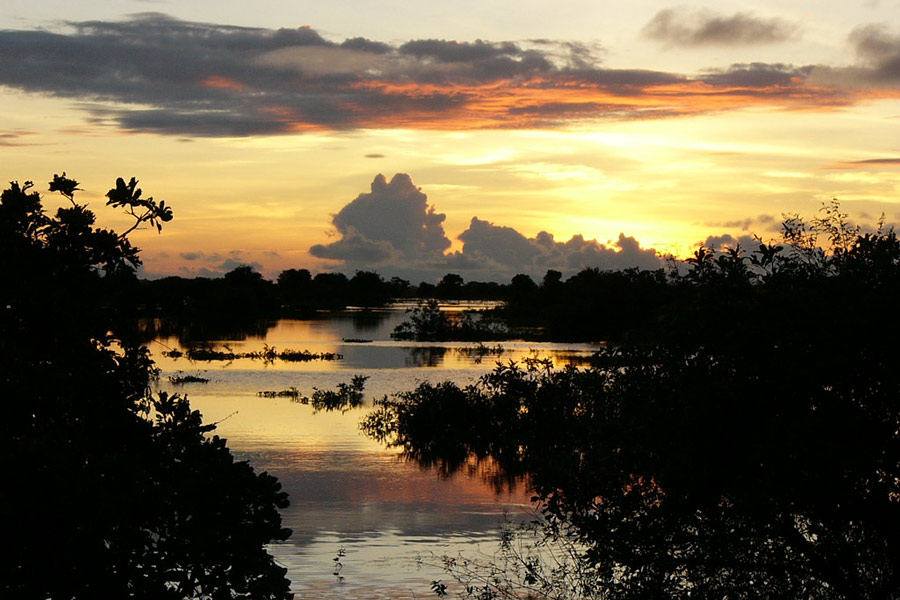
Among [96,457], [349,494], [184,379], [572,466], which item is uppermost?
[96,457]

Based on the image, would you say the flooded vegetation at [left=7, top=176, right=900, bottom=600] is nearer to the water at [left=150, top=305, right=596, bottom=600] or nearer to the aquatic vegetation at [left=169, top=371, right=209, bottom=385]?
the water at [left=150, top=305, right=596, bottom=600]

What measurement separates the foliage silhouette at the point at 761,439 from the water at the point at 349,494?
6374 millimetres

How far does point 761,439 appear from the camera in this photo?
12.6 meters

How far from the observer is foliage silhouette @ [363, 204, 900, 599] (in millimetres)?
12531

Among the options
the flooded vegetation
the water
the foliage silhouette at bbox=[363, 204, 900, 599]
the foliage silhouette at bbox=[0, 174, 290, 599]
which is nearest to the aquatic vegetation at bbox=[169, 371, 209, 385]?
the water

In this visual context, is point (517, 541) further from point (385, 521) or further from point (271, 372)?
point (271, 372)

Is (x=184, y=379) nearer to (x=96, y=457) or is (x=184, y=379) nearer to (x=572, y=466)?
(x=572, y=466)

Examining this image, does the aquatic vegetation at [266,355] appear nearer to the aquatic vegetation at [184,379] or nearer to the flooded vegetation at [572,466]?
the aquatic vegetation at [184,379]

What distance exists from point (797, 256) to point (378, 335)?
95608mm

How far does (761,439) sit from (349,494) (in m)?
18.0

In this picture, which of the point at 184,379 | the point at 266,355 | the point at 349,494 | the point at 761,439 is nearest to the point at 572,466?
the point at 761,439

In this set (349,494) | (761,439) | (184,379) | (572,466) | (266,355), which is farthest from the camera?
(266,355)

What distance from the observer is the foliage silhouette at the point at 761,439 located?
12531 millimetres

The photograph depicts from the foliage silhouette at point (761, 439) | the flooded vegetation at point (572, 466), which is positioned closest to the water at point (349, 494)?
the flooded vegetation at point (572, 466)
